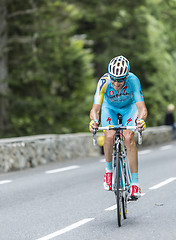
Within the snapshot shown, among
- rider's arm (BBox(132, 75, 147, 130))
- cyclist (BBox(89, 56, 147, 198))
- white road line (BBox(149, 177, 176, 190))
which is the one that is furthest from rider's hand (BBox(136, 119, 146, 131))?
white road line (BBox(149, 177, 176, 190))

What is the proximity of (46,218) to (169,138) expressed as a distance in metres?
21.9

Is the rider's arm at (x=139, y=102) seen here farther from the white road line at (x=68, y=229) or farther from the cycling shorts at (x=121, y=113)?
the white road line at (x=68, y=229)

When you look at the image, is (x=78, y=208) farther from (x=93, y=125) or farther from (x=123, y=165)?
(x=93, y=125)

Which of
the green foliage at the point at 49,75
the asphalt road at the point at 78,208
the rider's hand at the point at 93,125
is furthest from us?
the green foliage at the point at 49,75

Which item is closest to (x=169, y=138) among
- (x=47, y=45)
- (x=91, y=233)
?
(x=47, y=45)

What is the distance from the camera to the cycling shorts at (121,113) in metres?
7.32

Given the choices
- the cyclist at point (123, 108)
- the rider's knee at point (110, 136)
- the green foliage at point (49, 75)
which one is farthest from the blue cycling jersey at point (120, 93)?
the green foliage at point (49, 75)

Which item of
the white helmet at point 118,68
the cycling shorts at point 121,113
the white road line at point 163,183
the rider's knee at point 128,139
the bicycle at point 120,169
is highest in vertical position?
the white helmet at point 118,68

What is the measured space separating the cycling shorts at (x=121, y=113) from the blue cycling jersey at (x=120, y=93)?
61 millimetres

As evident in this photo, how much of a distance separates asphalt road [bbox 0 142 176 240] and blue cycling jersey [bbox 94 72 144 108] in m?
1.48

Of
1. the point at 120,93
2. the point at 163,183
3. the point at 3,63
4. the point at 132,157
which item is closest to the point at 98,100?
the point at 120,93

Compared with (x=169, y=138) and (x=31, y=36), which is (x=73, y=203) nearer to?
(x=31, y=36)

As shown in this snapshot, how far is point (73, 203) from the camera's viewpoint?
28.6ft

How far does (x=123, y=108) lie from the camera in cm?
739
